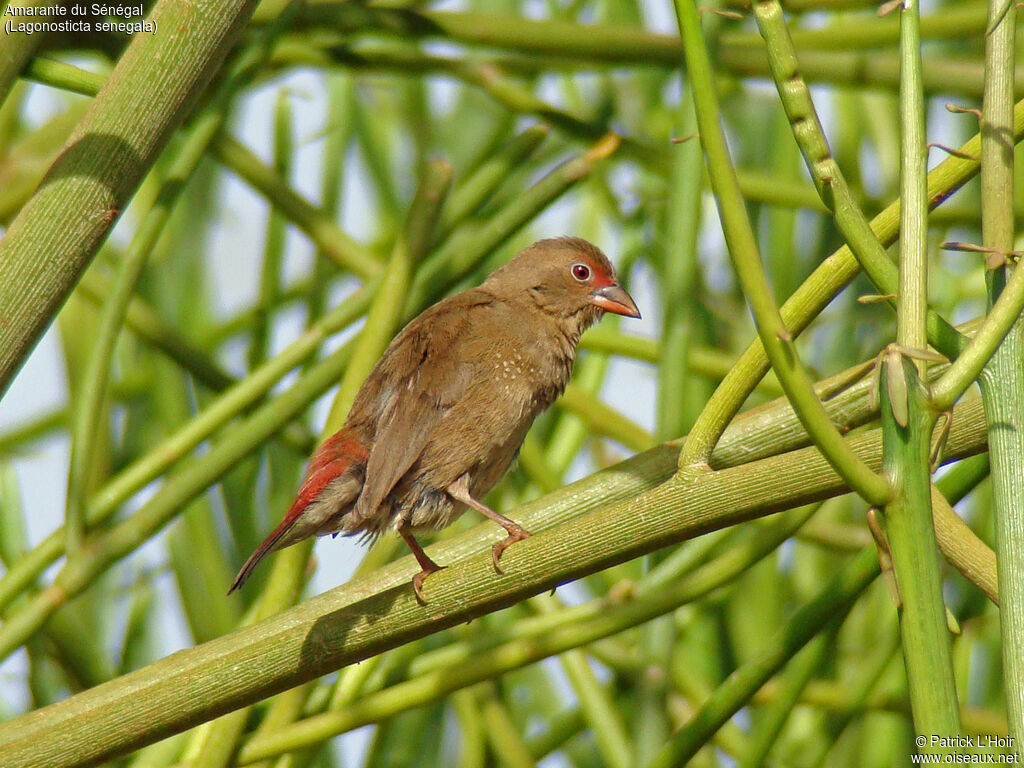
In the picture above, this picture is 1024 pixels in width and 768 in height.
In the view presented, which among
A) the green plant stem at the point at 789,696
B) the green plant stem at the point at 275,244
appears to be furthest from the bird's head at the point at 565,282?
the green plant stem at the point at 789,696

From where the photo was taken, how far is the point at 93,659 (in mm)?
2615

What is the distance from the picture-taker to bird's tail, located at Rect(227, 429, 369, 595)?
7.95 feet

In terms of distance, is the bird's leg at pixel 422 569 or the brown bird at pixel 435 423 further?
the brown bird at pixel 435 423

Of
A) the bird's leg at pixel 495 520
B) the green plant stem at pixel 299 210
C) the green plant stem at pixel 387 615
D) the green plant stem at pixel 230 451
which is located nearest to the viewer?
the green plant stem at pixel 387 615

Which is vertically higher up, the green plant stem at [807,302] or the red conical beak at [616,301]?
the red conical beak at [616,301]

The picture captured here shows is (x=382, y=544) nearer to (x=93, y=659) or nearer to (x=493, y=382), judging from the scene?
(x=493, y=382)

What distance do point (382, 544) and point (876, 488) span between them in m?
1.68

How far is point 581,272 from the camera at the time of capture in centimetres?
342

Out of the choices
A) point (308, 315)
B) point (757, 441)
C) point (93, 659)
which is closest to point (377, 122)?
point (308, 315)

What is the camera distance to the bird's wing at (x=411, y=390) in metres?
2.64

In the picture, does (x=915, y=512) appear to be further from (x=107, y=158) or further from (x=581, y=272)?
(x=581, y=272)

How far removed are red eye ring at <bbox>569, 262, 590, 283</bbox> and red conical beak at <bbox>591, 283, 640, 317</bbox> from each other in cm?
7

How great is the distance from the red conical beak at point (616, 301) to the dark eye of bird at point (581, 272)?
0.24 ft

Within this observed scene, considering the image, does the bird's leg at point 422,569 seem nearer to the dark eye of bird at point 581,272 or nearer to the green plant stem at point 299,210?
the green plant stem at point 299,210
